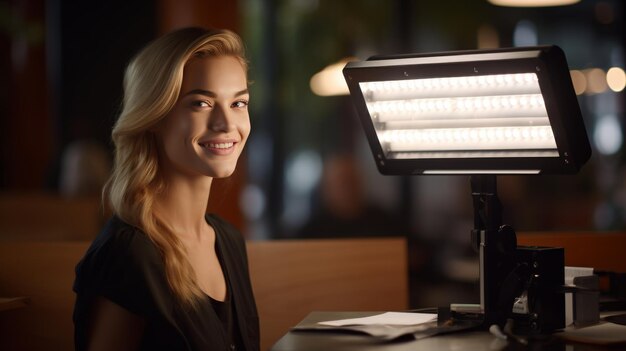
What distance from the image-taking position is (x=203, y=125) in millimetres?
2180

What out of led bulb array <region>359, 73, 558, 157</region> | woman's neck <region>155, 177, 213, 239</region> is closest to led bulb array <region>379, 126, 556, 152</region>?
led bulb array <region>359, 73, 558, 157</region>

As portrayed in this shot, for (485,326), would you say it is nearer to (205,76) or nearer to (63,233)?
(205,76)

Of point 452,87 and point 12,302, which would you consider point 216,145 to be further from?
point 12,302

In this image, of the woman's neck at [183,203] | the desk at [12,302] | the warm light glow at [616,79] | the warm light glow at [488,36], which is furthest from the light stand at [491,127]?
the warm light glow at [616,79]

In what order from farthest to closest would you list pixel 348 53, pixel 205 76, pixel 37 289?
pixel 348 53
pixel 37 289
pixel 205 76

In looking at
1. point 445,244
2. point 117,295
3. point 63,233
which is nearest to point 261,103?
point 445,244

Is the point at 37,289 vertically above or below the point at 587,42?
below

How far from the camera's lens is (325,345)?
1.78 meters

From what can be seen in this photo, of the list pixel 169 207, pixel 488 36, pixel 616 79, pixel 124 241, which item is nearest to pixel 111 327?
pixel 124 241

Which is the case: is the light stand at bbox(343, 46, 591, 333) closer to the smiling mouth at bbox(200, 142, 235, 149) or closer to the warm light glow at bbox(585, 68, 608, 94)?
the smiling mouth at bbox(200, 142, 235, 149)

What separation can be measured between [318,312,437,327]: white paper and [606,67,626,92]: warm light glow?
20.2ft

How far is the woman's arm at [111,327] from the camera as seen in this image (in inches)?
79.8

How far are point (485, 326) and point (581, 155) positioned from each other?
0.43 m

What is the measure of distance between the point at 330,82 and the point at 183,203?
19.4 feet
